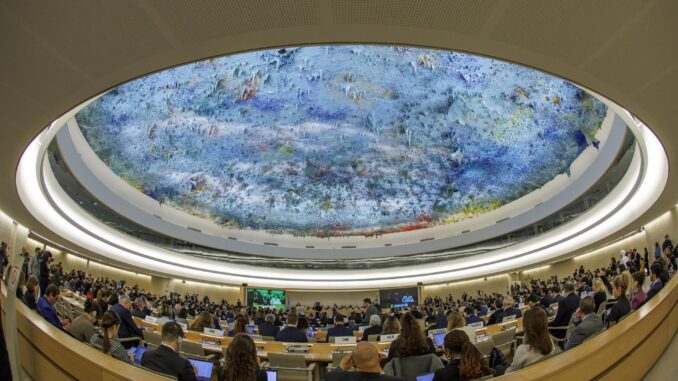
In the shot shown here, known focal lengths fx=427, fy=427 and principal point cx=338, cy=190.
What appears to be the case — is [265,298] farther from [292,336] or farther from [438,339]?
[438,339]

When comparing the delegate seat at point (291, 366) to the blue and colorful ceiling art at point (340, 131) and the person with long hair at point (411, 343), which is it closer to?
the person with long hair at point (411, 343)

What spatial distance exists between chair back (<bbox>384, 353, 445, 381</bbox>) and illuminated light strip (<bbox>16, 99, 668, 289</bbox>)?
604 centimetres

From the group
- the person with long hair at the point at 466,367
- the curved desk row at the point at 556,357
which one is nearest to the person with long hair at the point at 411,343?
the person with long hair at the point at 466,367

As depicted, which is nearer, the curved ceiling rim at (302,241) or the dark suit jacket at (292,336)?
the dark suit jacket at (292,336)

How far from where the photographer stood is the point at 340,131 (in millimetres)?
17719

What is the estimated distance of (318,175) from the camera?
21.2m

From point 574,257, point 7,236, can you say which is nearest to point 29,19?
point 7,236

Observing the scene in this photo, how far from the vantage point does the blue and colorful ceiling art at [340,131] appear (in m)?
13.7

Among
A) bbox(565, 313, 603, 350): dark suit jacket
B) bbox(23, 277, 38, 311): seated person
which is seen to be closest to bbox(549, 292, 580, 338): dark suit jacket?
bbox(565, 313, 603, 350): dark suit jacket

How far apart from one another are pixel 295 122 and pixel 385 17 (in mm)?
12676

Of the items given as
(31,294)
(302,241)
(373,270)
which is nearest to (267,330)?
(31,294)

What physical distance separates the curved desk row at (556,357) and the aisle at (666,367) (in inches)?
2.1

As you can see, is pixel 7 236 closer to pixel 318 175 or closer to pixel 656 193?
pixel 318 175

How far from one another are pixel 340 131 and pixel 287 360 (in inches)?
492
